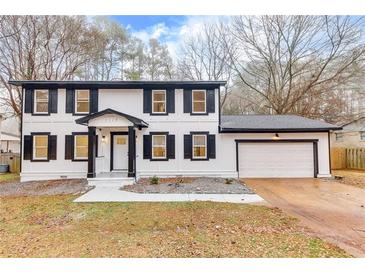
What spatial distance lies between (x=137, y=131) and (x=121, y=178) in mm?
2772

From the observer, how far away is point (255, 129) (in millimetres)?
12016

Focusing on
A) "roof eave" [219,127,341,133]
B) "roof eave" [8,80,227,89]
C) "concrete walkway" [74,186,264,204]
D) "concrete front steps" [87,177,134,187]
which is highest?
"roof eave" [8,80,227,89]

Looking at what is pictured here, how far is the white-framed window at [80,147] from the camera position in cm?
1197

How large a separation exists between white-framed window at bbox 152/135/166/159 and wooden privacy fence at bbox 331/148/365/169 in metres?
12.5

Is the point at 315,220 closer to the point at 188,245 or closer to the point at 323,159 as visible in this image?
the point at 188,245

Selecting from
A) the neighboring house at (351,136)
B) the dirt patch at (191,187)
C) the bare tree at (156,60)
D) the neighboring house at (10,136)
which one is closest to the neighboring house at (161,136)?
the dirt patch at (191,187)

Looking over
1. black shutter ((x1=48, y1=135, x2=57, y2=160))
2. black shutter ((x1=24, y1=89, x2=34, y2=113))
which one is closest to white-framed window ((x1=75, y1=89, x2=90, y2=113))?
black shutter ((x1=48, y1=135, x2=57, y2=160))

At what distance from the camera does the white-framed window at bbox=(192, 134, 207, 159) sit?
1228 centimetres

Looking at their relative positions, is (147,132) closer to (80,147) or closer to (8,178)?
(80,147)

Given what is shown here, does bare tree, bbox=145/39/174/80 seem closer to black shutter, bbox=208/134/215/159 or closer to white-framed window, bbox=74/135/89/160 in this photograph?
white-framed window, bbox=74/135/89/160

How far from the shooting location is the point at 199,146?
12344mm

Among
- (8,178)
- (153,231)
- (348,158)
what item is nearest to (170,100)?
(153,231)
